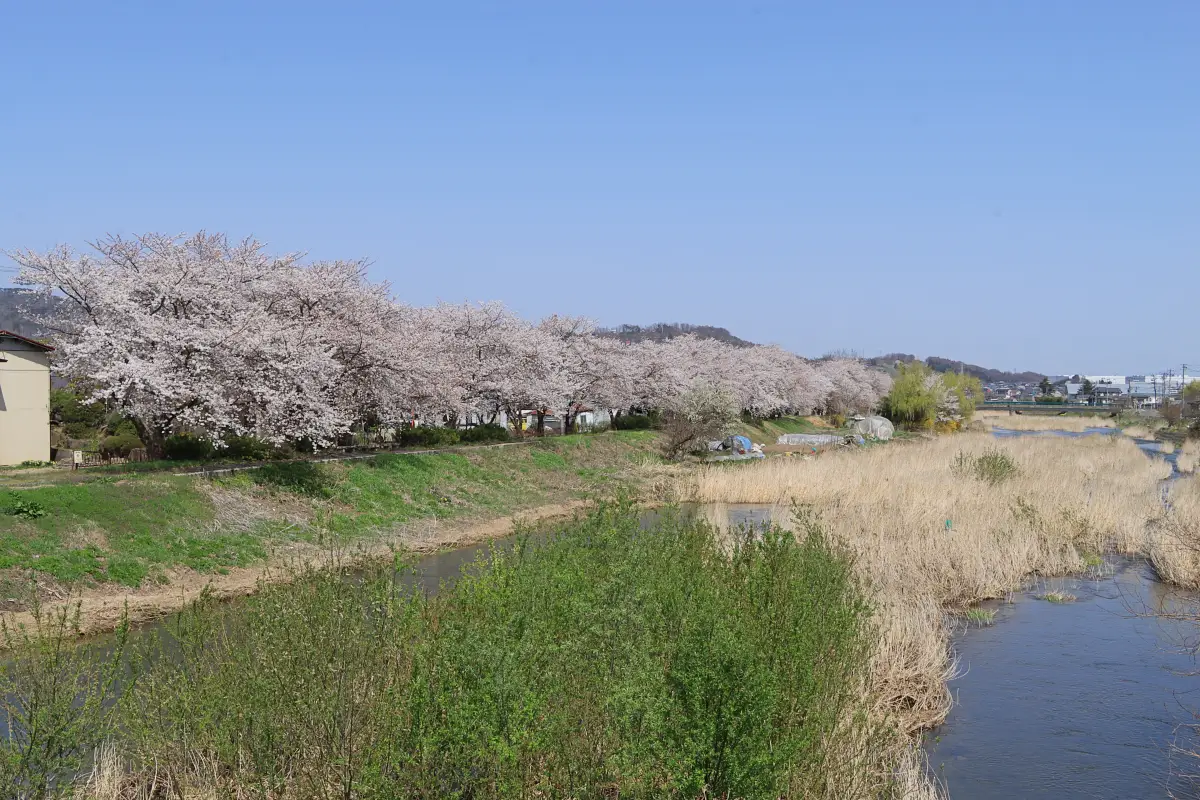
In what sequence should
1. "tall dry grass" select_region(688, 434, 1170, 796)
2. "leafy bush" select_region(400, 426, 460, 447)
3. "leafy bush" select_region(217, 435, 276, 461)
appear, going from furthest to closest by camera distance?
"leafy bush" select_region(400, 426, 460, 447) < "leafy bush" select_region(217, 435, 276, 461) < "tall dry grass" select_region(688, 434, 1170, 796)

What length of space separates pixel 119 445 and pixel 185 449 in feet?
20.1

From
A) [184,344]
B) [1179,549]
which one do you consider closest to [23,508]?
[184,344]

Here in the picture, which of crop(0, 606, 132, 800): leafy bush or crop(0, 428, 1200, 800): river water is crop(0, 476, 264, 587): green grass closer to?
crop(0, 428, 1200, 800): river water

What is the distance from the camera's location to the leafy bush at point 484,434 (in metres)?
45.4

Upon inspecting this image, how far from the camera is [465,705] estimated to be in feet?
21.7

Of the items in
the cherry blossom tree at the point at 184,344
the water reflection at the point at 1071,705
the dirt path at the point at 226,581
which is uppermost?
the cherry blossom tree at the point at 184,344

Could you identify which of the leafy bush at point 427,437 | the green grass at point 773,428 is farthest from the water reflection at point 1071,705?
the green grass at point 773,428

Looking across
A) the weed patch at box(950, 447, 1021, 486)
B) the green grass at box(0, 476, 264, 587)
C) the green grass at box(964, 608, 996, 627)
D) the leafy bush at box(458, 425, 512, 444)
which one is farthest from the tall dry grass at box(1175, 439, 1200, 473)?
the green grass at box(0, 476, 264, 587)

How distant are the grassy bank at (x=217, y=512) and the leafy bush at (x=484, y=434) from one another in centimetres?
694

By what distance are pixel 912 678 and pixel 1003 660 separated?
11.3ft

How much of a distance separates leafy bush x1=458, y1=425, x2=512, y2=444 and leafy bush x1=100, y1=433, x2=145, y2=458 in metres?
14.2

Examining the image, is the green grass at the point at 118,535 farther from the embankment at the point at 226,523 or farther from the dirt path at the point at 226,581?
the dirt path at the point at 226,581

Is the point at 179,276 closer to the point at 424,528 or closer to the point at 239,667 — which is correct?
the point at 424,528

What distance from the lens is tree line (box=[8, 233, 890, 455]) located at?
86.6 ft
